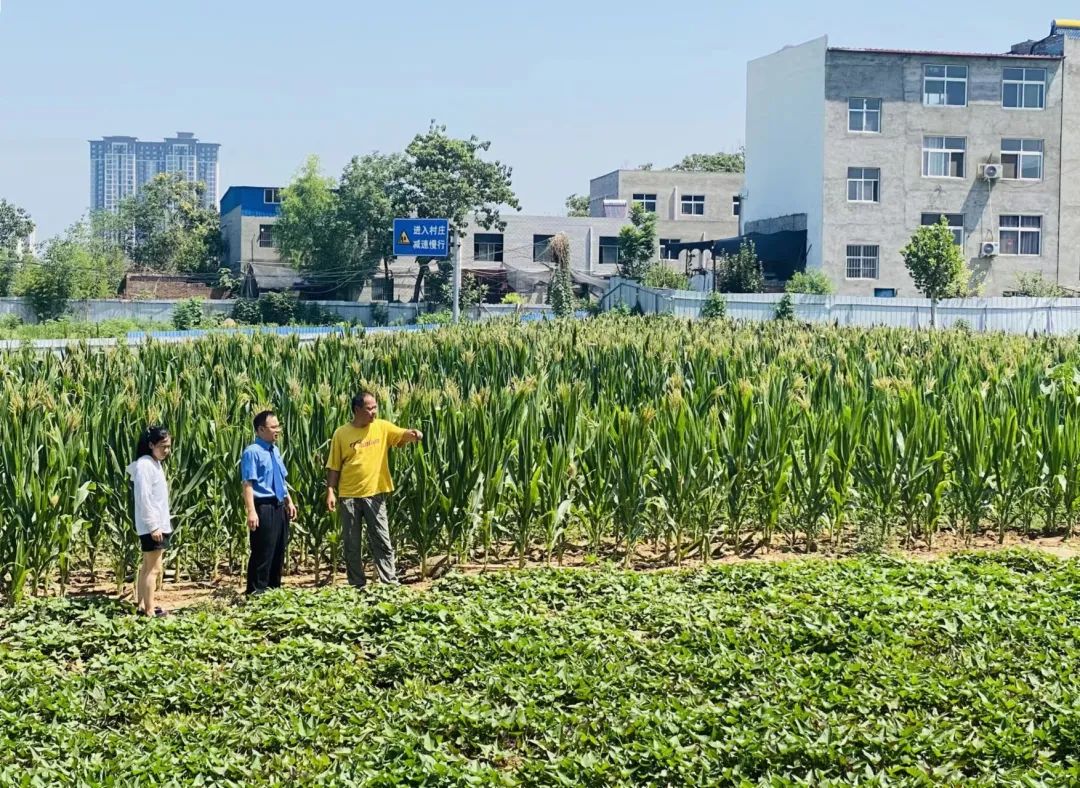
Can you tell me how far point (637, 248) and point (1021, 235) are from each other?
1783 centimetres

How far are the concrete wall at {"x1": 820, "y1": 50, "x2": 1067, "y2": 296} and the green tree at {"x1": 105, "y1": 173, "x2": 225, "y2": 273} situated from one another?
4578cm

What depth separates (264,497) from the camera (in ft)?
34.8

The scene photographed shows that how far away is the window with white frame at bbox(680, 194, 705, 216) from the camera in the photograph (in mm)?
79625

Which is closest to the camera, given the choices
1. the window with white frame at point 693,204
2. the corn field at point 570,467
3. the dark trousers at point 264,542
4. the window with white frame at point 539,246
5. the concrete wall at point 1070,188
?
the dark trousers at point 264,542

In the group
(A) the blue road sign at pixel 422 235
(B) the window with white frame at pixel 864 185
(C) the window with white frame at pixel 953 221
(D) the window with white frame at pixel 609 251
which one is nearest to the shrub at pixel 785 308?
(B) the window with white frame at pixel 864 185

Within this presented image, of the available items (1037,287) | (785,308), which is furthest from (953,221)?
(785,308)

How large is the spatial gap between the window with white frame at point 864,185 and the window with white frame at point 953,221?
2.16 meters

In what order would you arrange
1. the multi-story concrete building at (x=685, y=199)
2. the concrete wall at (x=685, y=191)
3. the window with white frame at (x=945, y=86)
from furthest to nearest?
1. the concrete wall at (x=685, y=191)
2. the multi-story concrete building at (x=685, y=199)
3. the window with white frame at (x=945, y=86)

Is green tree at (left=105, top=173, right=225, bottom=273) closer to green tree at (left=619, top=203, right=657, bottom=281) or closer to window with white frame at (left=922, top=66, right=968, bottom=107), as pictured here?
green tree at (left=619, top=203, right=657, bottom=281)

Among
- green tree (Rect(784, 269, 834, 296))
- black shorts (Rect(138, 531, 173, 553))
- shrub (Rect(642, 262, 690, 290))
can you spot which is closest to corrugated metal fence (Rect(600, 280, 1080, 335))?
green tree (Rect(784, 269, 834, 296))

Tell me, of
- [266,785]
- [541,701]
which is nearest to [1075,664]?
[541,701]

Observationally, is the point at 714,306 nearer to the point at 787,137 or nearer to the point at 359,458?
the point at 787,137

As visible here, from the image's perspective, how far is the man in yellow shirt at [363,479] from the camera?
10820mm

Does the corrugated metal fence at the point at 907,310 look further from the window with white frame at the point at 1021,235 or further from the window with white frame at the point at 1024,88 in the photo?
the window with white frame at the point at 1024,88
